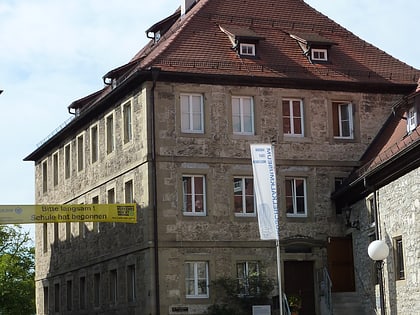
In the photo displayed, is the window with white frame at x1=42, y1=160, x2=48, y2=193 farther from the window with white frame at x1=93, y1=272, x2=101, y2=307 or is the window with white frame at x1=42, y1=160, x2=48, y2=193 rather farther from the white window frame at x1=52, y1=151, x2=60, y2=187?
the window with white frame at x1=93, y1=272, x2=101, y2=307

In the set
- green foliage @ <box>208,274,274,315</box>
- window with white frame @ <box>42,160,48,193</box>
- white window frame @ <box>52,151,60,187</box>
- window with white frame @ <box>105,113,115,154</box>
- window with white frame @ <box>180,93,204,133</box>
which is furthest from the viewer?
window with white frame @ <box>42,160,48,193</box>

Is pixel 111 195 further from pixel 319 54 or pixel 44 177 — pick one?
pixel 44 177

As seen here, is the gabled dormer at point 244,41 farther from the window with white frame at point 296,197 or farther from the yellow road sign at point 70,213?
the yellow road sign at point 70,213

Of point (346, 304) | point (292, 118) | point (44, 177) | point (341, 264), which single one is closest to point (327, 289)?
point (346, 304)

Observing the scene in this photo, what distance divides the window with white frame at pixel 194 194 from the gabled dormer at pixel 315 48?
6.31 meters

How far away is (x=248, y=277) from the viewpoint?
36.0 metres

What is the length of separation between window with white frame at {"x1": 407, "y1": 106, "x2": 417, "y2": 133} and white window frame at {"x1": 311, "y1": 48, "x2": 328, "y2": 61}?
5.72 metres

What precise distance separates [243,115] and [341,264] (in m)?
6.07

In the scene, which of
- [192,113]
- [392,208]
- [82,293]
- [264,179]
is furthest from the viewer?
[82,293]

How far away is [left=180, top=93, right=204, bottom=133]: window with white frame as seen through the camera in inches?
1454

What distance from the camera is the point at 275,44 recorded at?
3966 cm

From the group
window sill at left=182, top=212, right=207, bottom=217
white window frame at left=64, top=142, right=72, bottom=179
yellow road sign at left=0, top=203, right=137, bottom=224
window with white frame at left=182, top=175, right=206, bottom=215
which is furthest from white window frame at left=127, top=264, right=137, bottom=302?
white window frame at left=64, top=142, right=72, bottom=179

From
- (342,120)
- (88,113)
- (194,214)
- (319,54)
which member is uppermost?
(319,54)

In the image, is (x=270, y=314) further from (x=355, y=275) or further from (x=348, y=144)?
(x=348, y=144)
